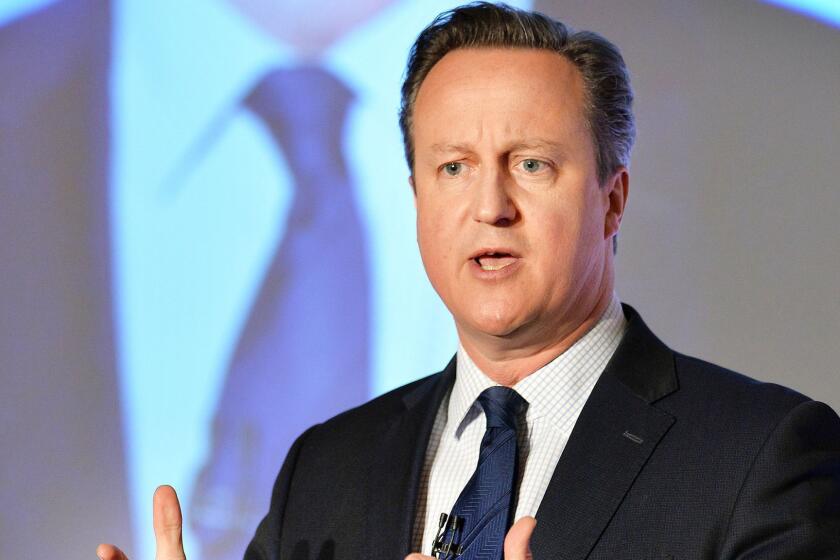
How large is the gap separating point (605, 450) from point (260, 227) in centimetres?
165

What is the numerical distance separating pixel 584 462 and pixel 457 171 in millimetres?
604

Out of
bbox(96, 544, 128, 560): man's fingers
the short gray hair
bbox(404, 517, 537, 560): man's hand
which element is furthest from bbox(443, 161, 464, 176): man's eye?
bbox(96, 544, 128, 560): man's fingers

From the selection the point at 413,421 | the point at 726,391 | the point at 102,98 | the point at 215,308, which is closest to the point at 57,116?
the point at 102,98

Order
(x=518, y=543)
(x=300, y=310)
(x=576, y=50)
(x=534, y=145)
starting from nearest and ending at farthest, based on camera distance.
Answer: (x=518, y=543) < (x=534, y=145) < (x=576, y=50) < (x=300, y=310)

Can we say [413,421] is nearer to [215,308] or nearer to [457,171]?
[457,171]

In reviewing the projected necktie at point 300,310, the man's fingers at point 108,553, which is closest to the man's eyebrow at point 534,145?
the man's fingers at point 108,553

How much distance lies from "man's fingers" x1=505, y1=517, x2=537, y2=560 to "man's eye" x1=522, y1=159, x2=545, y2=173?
2.40 ft

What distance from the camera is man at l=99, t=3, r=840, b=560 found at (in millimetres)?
1877

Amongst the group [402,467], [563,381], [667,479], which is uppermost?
[563,381]

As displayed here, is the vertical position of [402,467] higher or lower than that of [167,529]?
higher

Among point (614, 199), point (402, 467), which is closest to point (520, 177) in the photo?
point (614, 199)

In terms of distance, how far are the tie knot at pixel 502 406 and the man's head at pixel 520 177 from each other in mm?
88

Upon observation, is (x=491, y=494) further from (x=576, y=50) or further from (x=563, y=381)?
(x=576, y=50)

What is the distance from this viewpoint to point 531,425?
2127 mm
